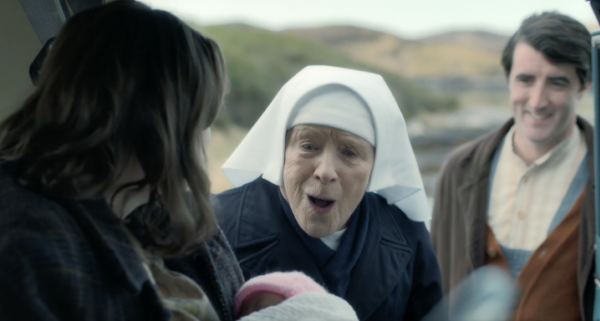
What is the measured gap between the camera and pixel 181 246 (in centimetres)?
124

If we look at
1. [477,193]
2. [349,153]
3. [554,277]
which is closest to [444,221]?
[477,193]

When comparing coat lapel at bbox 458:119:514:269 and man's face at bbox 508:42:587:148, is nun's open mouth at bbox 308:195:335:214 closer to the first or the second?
coat lapel at bbox 458:119:514:269

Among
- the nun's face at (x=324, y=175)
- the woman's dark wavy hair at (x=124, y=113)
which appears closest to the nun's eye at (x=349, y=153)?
the nun's face at (x=324, y=175)

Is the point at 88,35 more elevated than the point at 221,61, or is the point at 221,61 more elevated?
the point at 88,35

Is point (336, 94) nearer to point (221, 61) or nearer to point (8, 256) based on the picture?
point (221, 61)

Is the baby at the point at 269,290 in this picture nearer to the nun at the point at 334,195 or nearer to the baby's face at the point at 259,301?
the baby's face at the point at 259,301

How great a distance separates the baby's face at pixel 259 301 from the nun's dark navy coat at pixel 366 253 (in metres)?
0.37

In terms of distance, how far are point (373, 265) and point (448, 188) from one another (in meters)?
1.20

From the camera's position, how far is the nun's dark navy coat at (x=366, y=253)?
172 cm

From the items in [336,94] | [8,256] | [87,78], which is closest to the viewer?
[8,256]

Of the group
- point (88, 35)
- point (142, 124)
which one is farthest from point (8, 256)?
point (88, 35)

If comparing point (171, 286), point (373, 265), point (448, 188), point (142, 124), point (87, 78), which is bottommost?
point (448, 188)

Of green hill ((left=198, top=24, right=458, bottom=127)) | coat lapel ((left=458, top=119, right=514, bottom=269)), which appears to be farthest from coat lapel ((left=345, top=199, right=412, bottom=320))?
green hill ((left=198, top=24, right=458, bottom=127))

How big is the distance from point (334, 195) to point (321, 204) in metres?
0.05
